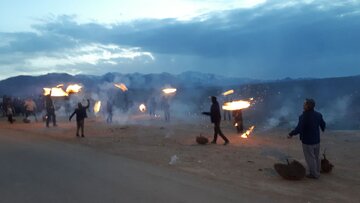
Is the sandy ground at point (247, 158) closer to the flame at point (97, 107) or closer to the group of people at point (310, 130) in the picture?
the group of people at point (310, 130)

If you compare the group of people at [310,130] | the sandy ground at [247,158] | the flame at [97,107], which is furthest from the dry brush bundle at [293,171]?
the flame at [97,107]

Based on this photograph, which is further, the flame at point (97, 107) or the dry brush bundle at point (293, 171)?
the flame at point (97, 107)

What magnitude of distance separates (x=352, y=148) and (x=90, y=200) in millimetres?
13993

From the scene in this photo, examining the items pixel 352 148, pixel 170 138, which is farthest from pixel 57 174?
pixel 352 148

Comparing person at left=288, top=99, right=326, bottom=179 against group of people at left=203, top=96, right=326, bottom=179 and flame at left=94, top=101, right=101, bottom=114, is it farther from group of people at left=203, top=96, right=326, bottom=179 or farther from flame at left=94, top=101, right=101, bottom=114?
flame at left=94, top=101, right=101, bottom=114

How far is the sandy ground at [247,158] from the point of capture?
36.7 feet

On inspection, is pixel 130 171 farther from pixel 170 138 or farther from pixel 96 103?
pixel 96 103

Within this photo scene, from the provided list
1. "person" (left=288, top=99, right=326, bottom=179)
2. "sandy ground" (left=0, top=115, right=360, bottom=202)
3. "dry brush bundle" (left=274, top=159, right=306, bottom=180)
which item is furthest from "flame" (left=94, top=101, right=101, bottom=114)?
"person" (left=288, top=99, right=326, bottom=179)

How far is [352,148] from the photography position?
19.7 m

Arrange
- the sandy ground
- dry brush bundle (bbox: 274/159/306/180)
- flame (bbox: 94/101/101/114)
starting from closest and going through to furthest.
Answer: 1. the sandy ground
2. dry brush bundle (bbox: 274/159/306/180)
3. flame (bbox: 94/101/101/114)

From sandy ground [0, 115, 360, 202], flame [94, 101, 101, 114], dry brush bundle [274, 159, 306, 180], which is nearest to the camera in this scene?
sandy ground [0, 115, 360, 202]

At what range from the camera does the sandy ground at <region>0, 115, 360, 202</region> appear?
440 inches

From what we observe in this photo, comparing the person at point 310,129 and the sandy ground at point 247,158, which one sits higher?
the person at point 310,129

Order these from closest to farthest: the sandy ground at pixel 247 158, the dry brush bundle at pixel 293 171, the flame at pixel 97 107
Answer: the sandy ground at pixel 247 158, the dry brush bundle at pixel 293 171, the flame at pixel 97 107
